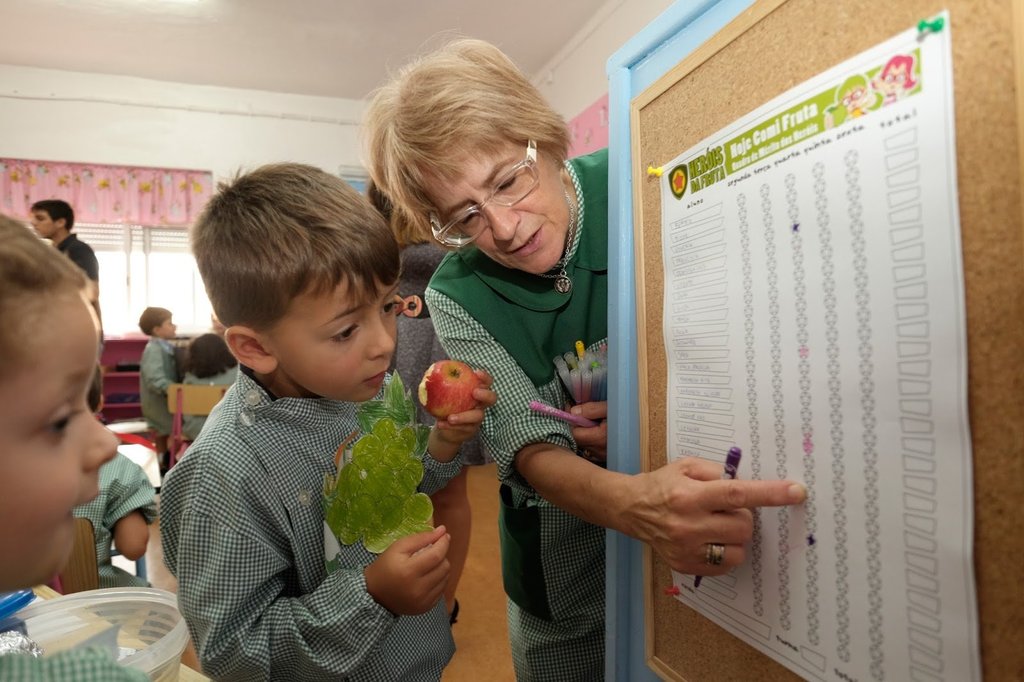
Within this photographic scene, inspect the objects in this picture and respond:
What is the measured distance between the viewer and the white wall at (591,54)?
3959 millimetres

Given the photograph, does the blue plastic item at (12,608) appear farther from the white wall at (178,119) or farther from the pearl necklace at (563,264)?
the white wall at (178,119)

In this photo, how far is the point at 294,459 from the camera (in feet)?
3.16

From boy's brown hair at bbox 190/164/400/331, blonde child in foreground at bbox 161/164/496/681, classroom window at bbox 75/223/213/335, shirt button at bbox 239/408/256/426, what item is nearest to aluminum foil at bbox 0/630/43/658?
blonde child in foreground at bbox 161/164/496/681

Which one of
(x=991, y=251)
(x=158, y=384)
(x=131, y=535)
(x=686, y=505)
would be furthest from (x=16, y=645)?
(x=158, y=384)

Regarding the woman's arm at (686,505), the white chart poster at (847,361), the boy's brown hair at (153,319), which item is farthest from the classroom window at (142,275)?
the white chart poster at (847,361)

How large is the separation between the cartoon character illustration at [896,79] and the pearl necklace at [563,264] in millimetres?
581

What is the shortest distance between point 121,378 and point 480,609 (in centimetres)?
516

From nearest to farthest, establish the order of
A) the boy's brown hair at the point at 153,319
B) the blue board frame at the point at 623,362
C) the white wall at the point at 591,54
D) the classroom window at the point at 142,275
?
the blue board frame at the point at 623,362, the white wall at the point at 591,54, the boy's brown hair at the point at 153,319, the classroom window at the point at 142,275

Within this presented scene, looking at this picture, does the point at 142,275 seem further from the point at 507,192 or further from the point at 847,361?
the point at 847,361

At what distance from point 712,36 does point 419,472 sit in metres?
0.63

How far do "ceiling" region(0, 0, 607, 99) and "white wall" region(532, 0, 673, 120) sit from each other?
0.28ft

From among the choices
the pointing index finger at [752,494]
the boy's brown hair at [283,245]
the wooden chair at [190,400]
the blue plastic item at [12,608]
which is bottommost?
the blue plastic item at [12,608]

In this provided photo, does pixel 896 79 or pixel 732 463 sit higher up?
pixel 896 79

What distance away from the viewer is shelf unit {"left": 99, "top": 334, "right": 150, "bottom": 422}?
6.20 m
